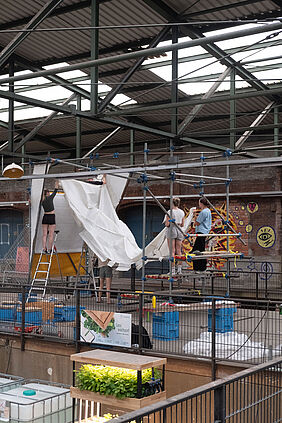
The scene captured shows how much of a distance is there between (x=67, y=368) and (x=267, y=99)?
10.5m

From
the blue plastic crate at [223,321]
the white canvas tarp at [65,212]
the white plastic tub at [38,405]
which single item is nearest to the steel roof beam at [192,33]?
the white canvas tarp at [65,212]

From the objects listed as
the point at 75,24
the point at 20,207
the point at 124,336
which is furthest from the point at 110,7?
the point at 20,207

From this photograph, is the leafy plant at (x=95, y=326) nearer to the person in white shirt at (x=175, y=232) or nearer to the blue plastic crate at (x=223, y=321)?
the blue plastic crate at (x=223, y=321)

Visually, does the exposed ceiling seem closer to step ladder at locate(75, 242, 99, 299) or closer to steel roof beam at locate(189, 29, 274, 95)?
steel roof beam at locate(189, 29, 274, 95)

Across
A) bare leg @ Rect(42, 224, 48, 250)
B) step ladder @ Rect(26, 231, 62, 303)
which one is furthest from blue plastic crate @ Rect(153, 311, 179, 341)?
bare leg @ Rect(42, 224, 48, 250)

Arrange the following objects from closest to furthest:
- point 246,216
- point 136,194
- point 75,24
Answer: point 75,24 < point 246,216 < point 136,194

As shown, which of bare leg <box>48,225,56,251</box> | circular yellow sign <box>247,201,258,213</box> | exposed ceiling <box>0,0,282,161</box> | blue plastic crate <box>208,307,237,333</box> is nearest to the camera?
blue plastic crate <box>208,307,237,333</box>

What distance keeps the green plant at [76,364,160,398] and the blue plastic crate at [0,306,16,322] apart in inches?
195

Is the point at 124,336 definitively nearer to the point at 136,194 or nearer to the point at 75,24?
the point at 75,24

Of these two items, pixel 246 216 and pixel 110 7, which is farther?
pixel 246 216

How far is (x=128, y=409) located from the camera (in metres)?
7.37

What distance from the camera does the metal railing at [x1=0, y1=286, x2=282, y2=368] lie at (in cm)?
902

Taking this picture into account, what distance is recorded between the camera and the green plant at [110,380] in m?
7.04

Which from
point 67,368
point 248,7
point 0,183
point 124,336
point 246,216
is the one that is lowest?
point 67,368
